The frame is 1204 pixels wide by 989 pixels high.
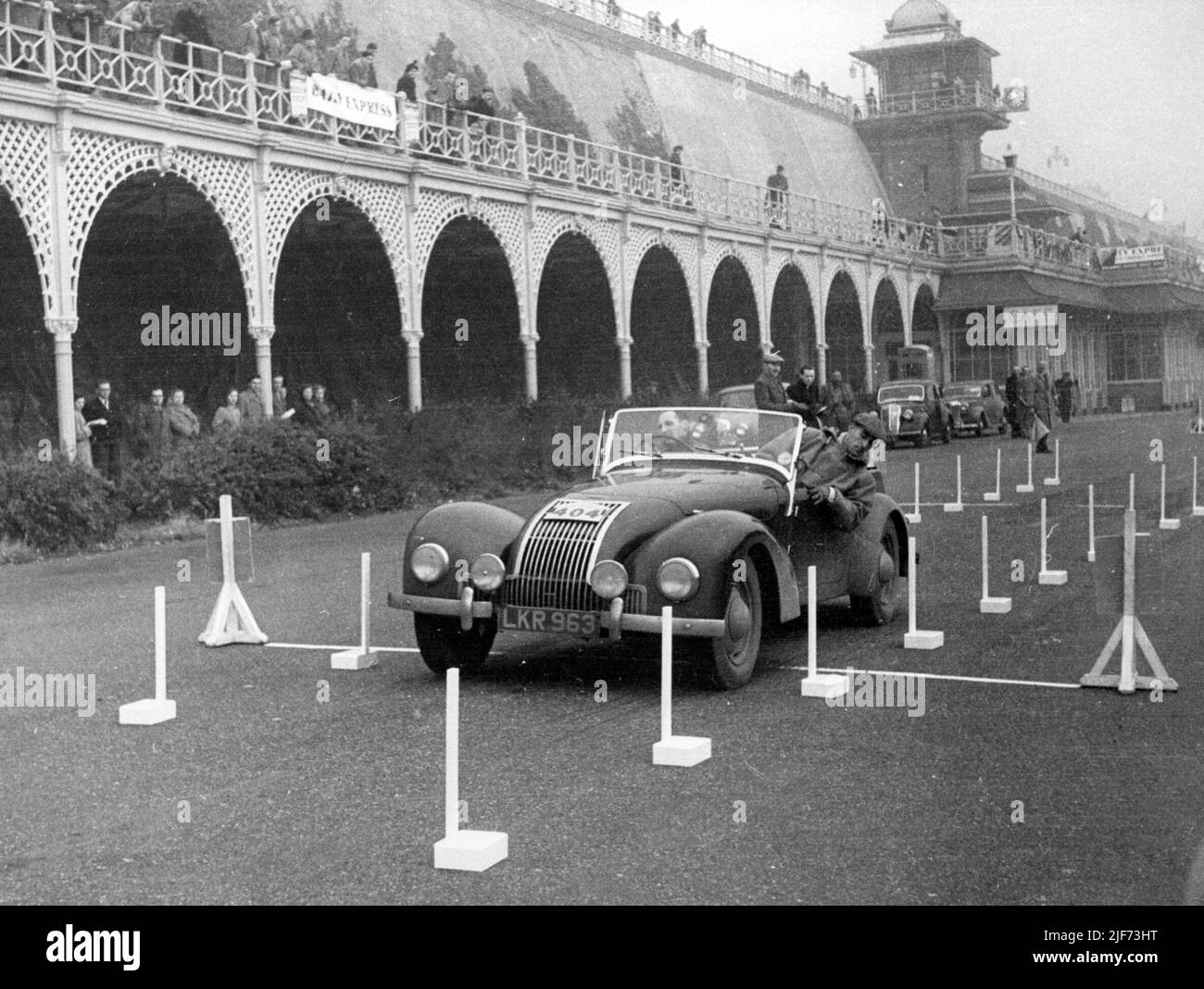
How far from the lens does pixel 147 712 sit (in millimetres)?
8062

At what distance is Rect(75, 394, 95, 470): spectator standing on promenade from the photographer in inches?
725

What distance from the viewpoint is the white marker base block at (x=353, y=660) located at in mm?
9453

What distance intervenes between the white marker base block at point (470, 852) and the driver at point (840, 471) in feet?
16.0

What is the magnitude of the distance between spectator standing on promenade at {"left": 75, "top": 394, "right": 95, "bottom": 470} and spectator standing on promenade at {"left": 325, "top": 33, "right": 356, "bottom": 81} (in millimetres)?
7551

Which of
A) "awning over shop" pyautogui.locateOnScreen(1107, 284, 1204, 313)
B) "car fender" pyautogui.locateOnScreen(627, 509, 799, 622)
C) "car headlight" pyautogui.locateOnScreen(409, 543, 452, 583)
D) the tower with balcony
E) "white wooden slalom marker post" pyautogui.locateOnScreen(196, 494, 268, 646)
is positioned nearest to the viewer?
"car fender" pyautogui.locateOnScreen(627, 509, 799, 622)

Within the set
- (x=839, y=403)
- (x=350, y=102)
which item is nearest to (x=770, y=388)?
(x=350, y=102)

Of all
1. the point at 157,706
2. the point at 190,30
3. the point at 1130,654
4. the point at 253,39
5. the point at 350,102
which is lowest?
the point at 157,706

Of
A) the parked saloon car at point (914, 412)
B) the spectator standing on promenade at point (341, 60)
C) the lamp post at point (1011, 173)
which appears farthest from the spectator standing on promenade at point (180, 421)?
the lamp post at point (1011, 173)

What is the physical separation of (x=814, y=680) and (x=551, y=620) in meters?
1.38

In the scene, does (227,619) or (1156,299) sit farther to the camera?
(1156,299)

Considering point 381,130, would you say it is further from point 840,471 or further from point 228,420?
point 840,471

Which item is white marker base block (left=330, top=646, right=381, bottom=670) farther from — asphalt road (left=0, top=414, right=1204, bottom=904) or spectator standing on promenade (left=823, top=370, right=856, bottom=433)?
spectator standing on promenade (left=823, top=370, right=856, bottom=433)

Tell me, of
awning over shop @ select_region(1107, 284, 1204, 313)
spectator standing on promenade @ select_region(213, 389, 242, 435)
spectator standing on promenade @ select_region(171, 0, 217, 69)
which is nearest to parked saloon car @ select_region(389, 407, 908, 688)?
spectator standing on promenade @ select_region(213, 389, 242, 435)
